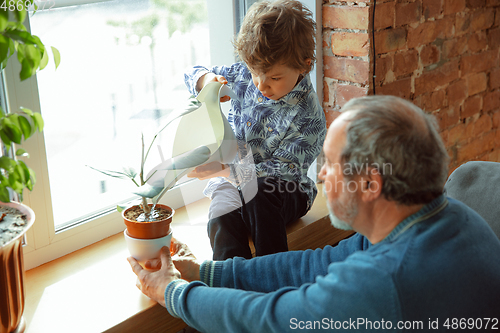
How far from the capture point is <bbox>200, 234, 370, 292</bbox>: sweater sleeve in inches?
45.8

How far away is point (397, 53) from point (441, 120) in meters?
0.43

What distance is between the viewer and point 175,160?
1230 millimetres

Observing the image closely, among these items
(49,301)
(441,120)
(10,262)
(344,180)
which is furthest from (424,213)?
(441,120)

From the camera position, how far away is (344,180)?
2.99 feet

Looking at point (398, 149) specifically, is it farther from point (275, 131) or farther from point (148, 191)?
point (275, 131)

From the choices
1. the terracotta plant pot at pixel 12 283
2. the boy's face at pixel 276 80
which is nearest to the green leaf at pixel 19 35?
the terracotta plant pot at pixel 12 283

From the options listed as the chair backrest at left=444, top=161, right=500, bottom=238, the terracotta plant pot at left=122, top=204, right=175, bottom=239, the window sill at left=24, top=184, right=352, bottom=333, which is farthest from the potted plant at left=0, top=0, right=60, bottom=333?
the chair backrest at left=444, top=161, right=500, bottom=238

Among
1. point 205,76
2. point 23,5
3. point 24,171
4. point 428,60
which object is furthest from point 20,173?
point 428,60

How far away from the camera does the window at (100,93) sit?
1.36 metres

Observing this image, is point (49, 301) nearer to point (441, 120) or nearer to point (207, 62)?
point (207, 62)

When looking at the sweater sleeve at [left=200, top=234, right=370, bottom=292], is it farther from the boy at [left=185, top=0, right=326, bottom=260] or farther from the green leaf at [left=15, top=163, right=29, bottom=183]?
the green leaf at [left=15, top=163, right=29, bottom=183]

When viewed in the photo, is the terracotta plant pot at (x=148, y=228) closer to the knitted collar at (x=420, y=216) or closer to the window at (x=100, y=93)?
the window at (x=100, y=93)

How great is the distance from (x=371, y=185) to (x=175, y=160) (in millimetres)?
533

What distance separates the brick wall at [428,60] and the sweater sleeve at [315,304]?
1009 millimetres
